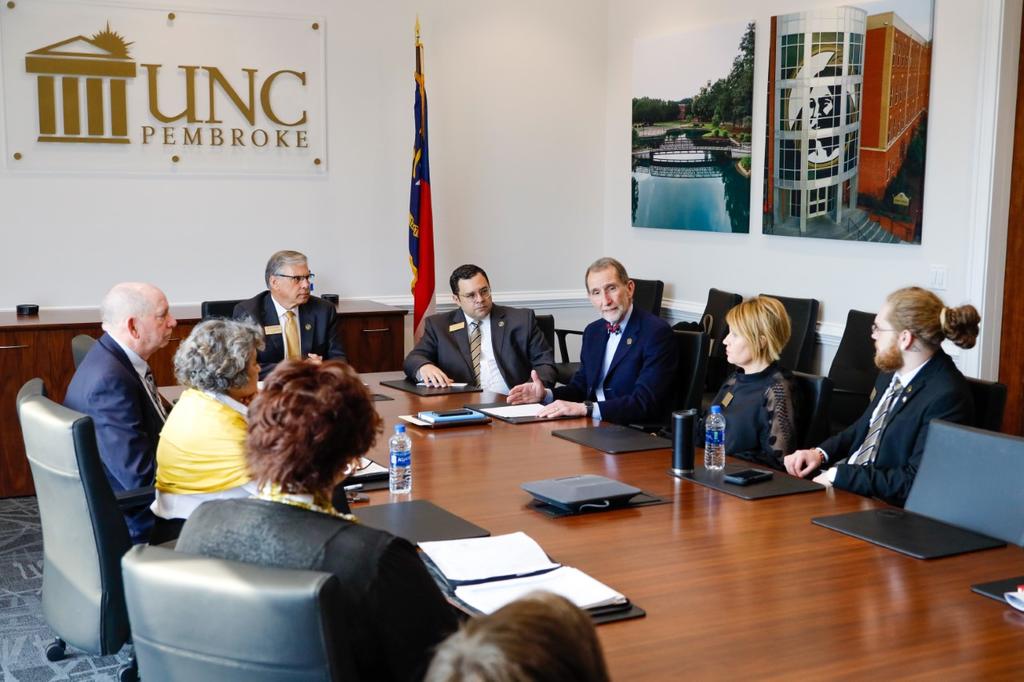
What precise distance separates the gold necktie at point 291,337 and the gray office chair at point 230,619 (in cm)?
397

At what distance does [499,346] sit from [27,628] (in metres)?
2.47

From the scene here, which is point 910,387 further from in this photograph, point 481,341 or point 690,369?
point 481,341

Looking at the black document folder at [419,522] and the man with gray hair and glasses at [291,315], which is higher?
the man with gray hair and glasses at [291,315]

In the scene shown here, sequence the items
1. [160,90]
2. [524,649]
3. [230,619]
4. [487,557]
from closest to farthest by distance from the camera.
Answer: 1. [524,649]
2. [230,619]
3. [487,557]
4. [160,90]

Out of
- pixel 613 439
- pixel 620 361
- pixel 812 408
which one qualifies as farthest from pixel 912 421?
pixel 620 361

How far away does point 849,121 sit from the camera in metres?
5.80

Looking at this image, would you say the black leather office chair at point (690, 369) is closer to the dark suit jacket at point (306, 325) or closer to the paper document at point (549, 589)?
the dark suit jacket at point (306, 325)

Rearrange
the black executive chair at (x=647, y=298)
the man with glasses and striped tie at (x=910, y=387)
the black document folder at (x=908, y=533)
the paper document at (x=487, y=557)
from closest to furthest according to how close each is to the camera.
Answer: the paper document at (x=487, y=557)
the black document folder at (x=908, y=533)
the man with glasses and striped tie at (x=910, y=387)
the black executive chair at (x=647, y=298)

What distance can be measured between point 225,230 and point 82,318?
3.75 ft

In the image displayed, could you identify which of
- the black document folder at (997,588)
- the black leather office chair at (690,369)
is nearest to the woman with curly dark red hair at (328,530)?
the black document folder at (997,588)

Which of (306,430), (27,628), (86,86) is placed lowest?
(27,628)

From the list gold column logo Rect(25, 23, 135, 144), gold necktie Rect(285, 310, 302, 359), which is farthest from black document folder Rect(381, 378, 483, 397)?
gold column logo Rect(25, 23, 135, 144)

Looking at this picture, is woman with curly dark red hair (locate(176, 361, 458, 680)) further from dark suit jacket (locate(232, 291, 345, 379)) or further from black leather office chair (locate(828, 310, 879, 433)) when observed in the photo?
black leather office chair (locate(828, 310, 879, 433))

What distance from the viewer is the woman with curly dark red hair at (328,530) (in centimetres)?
174
